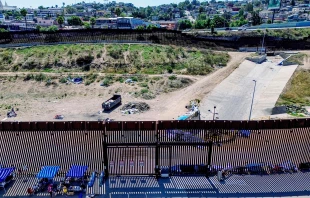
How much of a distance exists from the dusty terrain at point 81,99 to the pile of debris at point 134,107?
0.80 m

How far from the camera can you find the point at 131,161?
63.4 feet

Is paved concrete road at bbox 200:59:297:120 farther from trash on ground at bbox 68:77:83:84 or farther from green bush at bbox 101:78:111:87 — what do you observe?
trash on ground at bbox 68:77:83:84

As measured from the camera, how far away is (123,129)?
19.2 metres

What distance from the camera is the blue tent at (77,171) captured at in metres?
18.1

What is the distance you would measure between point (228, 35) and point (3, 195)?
74.4 m

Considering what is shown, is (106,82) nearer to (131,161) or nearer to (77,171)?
(131,161)

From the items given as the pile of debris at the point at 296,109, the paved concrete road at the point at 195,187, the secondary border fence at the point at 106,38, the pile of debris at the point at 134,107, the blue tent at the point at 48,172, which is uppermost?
the secondary border fence at the point at 106,38

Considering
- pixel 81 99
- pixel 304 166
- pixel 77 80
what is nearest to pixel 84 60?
pixel 77 80

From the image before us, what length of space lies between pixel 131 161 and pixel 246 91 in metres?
32.2

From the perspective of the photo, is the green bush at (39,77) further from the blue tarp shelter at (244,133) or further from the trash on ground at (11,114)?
the blue tarp shelter at (244,133)

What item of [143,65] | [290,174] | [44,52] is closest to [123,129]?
[290,174]

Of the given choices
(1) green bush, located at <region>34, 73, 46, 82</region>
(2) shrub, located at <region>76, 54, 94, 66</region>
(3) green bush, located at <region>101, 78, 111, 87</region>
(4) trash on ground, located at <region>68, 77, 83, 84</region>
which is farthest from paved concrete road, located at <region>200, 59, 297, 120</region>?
(1) green bush, located at <region>34, 73, 46, 82</region>

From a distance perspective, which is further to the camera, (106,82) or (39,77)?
(39,77)

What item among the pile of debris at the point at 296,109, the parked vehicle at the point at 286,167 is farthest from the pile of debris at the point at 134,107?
the parked vehicle at the point at 286,167
